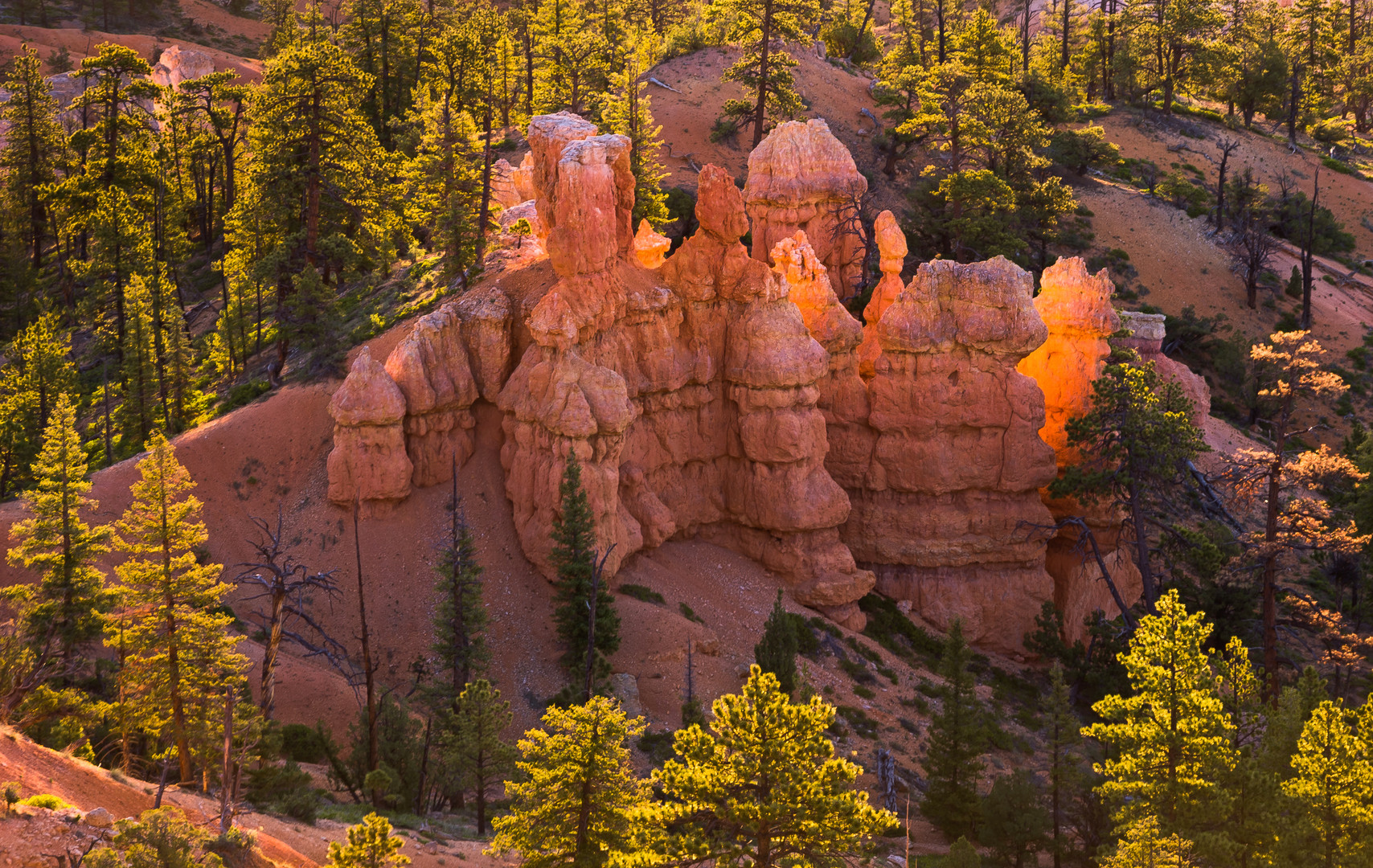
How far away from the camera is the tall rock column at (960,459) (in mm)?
45000

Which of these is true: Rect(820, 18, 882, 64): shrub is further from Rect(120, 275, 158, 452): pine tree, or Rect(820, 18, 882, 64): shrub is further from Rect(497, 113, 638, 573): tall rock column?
Rect(497, 113, 638, 573): tall rock column

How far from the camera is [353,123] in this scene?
164 feet

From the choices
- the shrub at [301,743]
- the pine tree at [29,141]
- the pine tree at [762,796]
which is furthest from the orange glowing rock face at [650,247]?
the pine tree at [29,141]

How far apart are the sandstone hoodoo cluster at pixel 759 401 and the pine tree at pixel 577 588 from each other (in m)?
1.67

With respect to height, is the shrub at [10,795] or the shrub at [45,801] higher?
the shrub at [10,795]

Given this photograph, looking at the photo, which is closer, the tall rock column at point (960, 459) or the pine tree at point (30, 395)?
the tall rock column at point (960, 459)

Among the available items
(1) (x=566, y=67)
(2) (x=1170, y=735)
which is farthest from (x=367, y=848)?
(1) (x=566, y=67)

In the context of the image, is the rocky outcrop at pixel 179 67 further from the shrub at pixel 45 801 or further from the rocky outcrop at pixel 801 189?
the shrub at pixel 45 801

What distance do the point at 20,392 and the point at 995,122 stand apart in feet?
187

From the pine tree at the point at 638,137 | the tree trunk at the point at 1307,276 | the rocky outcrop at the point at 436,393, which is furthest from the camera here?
the tree trunk at the point at 1307,276

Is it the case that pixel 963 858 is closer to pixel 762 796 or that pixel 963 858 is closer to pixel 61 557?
pixel 762 796

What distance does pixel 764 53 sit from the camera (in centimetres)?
7106

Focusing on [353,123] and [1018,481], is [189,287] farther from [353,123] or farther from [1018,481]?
[1018,481]

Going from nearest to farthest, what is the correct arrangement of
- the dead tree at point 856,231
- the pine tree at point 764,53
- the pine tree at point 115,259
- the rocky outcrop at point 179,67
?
the pine tree at point 115,259 → the dead tree at point 856,231 → the pine tree at point 764,53 → the rocky outcrop at point 179,67
